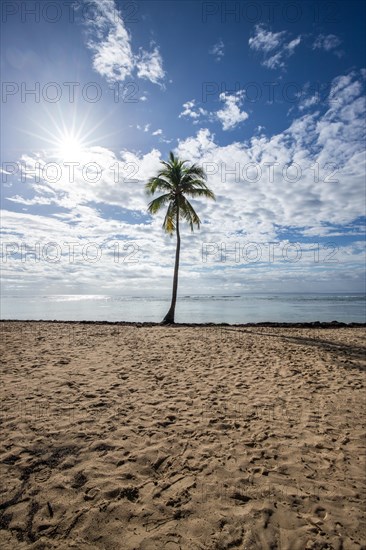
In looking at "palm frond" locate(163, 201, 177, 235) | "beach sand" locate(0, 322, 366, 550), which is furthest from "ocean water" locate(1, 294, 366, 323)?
"beach sand" locate(0, 322, 366, 550)

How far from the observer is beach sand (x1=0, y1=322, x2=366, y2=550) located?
276cm

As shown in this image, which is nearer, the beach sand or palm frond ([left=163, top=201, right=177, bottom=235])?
the beach sand

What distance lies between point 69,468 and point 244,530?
222cm

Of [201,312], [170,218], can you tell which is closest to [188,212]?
[170,218]

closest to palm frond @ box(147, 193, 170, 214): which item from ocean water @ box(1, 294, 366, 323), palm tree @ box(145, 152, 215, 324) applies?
palm tree @ box(145, 152, 215, 324)

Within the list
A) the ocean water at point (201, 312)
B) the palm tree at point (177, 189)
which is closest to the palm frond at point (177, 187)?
the palm tree at point (177, 189)

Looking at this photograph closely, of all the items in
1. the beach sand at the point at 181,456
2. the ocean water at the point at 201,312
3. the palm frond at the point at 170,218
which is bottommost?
the beach sand at the point at 181,456

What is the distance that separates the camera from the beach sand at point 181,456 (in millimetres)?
2756

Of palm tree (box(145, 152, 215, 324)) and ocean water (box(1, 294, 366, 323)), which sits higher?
palm tree (box(145, 152, 215, 324))

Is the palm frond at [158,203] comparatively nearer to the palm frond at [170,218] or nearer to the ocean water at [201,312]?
the palm frond at [170,218]

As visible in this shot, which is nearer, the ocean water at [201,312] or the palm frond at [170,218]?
the palm frond at [170,218]

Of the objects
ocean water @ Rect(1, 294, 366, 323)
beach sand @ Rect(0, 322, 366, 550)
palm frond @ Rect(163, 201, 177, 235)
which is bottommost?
beach sand @ Rect(0, 322, 366, 550)

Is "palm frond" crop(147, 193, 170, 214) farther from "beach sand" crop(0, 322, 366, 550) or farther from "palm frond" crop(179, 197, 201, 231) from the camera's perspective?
Result: "beach sand" crop(0, 322, 366, 550)

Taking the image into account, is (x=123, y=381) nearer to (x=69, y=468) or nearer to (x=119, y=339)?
(x=69, y=468)
